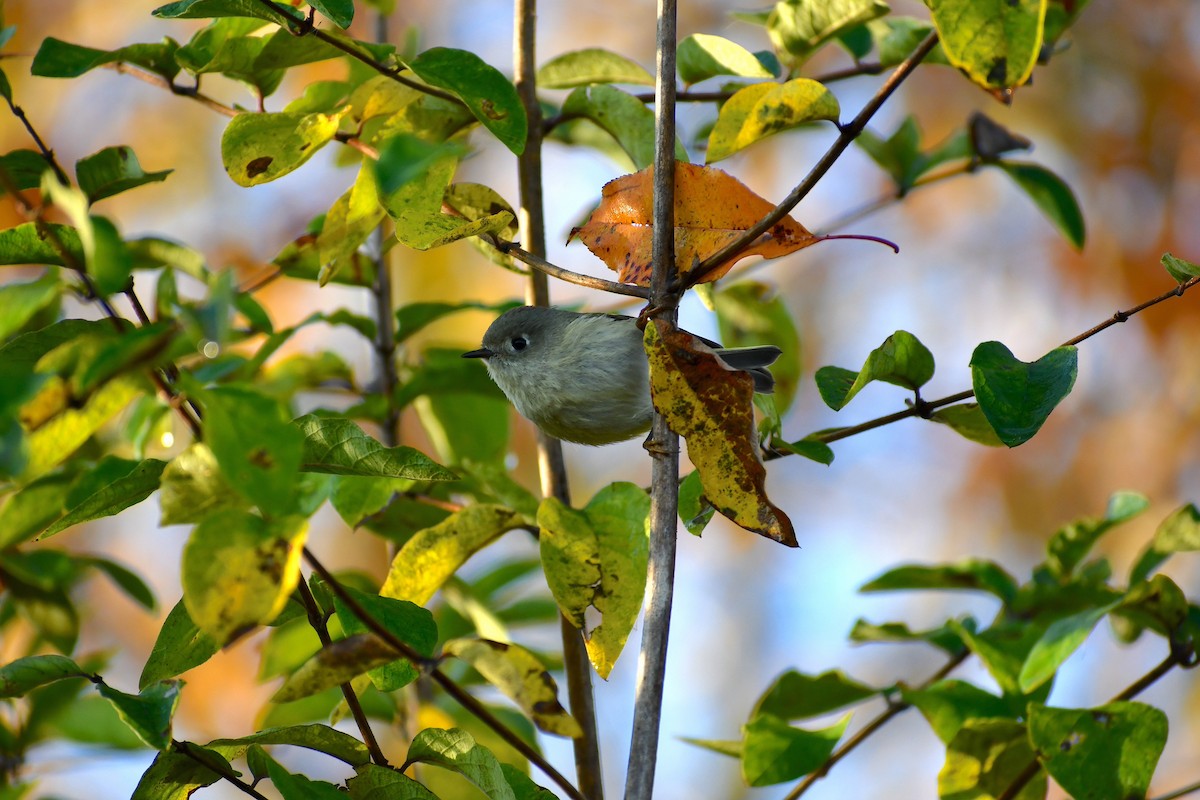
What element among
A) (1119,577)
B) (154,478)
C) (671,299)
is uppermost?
(1119,577)

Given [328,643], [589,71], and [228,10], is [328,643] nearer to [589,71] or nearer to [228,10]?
[228,10]

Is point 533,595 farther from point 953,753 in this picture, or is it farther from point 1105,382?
point 1105,382

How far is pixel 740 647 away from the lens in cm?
586

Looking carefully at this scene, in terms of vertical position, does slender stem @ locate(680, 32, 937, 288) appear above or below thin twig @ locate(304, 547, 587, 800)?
above

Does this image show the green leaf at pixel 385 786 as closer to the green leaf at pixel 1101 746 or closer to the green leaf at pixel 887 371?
the green leaf at pixel 887 371

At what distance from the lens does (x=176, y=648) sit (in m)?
0.95

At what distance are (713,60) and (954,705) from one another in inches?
32.6

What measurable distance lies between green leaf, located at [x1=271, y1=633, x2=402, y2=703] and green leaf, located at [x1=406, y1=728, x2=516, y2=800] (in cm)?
17

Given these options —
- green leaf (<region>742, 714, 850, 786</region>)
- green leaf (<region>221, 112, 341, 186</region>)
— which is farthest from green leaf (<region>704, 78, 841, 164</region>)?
green leaf (<region>742, 714, 850, 786</region>)

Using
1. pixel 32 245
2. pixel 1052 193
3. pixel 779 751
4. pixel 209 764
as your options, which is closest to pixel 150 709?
pixel 209 764

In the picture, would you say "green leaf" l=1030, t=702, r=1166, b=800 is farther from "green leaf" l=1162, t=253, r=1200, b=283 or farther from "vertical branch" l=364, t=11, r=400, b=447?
"vertical branch" l=364, t=11, r=400, b=447

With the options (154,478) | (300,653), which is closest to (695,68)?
(154,478)

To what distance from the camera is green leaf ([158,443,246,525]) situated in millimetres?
711

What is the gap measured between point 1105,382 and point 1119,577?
1.00 m
